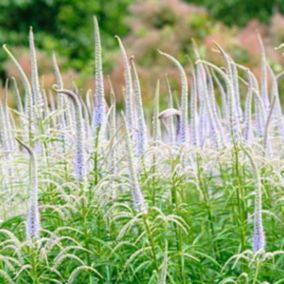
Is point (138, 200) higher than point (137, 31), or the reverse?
point (137, 31)

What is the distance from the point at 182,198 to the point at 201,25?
8.37 meters

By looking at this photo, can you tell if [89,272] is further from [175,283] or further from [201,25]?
[201,25]

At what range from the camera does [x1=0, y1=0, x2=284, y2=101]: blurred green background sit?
36.7 ft

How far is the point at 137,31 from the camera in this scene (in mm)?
12148

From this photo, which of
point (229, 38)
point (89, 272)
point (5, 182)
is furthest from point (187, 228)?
point (229, 38)

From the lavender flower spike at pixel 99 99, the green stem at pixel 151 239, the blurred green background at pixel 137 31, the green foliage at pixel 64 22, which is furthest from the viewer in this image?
the green foliage at pixel 64 22

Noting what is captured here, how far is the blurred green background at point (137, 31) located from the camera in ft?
36.7

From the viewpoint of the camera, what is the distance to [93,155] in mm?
3418

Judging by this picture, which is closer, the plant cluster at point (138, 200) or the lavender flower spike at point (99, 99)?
the plant cluster at point (138, 200)

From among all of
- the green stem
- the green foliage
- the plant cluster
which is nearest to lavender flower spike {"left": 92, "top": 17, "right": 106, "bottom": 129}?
the plant cluster

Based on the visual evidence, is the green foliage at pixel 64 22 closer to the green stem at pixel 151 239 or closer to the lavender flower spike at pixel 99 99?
the lavender flower spike at pixel 99 99

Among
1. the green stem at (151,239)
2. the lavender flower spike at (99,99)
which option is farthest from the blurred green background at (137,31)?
the green stem at (151,239)

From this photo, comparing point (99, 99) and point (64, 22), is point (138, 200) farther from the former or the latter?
point (64, 22)

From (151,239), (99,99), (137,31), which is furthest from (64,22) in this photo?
(151,239)
